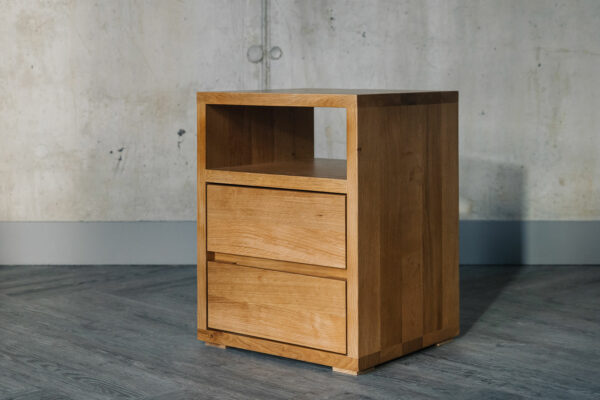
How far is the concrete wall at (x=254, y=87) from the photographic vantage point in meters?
4.30

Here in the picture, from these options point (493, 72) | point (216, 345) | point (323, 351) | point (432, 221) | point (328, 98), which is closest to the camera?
point (328, 98)

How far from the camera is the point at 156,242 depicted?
4.40 meters

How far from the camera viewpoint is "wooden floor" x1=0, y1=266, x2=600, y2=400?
242cm

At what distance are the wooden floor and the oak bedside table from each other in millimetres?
99

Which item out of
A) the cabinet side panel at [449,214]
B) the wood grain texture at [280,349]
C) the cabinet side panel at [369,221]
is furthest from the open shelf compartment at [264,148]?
the wood grain texture at [280,349]

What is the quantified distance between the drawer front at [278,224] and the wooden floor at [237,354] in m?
0.35

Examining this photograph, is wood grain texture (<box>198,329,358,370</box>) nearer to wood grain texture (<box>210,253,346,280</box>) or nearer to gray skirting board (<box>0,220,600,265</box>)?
wood grain texture (<box>210,253,346,280</box>)

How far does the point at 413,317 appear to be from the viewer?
8.92ft

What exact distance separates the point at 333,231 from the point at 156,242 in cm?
206

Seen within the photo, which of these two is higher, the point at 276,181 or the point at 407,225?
the point at 276,181

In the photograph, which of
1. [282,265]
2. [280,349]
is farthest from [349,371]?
[282,265]

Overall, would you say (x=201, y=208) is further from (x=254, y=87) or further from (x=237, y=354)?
(x=254, y=87)

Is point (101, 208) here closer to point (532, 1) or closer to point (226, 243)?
point (226, 243)

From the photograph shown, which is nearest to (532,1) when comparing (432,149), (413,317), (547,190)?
(547,190)
